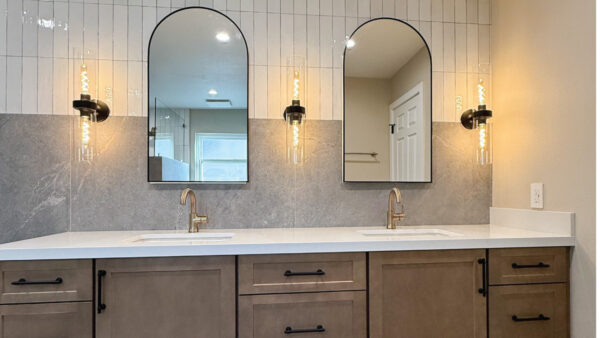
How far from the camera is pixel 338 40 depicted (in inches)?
78.9

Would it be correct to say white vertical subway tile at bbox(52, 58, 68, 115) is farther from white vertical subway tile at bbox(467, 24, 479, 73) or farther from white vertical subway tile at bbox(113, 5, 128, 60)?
white vertical subway tile at bbox(467, 24, 479, 73)

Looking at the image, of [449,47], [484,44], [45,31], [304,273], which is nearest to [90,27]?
[45,31]

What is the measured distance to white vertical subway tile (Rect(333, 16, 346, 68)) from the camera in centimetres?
200

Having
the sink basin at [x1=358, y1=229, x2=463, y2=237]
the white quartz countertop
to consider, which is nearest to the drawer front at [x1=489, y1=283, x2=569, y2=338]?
the white quartz countertop

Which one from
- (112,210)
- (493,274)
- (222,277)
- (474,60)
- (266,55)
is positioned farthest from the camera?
(474,60)

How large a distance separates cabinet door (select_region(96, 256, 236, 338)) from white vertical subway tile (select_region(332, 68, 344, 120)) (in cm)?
103

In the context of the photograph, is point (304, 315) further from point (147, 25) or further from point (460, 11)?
point (460, 11)

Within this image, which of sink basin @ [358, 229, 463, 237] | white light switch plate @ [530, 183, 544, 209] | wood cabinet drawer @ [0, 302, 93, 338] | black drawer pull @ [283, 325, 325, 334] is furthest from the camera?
sink basin @ [358, 229, 463, 237]

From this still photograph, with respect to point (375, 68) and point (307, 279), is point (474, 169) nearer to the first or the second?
point (375, 68)

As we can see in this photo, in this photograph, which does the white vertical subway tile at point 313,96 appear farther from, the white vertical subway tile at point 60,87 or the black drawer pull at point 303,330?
the white vertical subway tile at point 60,87

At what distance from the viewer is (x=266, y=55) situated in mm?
1951

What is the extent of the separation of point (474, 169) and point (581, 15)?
2.95ft

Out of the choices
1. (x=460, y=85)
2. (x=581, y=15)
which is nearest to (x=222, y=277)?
(x=460, y=85)

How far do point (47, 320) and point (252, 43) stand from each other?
1591mm
